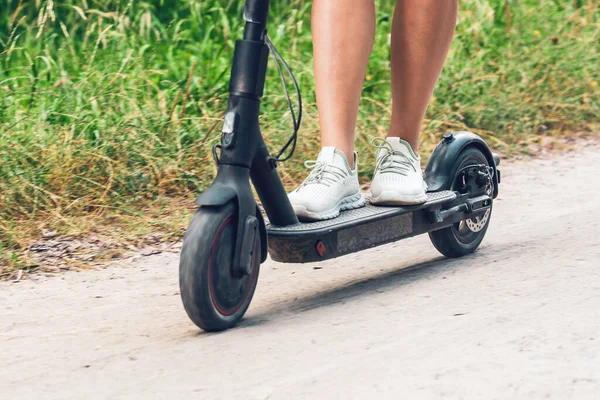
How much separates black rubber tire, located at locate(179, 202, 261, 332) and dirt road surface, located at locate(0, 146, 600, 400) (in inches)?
2.3

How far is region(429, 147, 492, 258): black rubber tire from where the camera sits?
322 centimetres

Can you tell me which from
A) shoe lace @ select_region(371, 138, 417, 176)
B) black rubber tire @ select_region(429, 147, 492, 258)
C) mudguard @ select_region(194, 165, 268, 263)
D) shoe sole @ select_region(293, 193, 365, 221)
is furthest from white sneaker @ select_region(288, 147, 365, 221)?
black rubber tire @ select_region(429, 147, 492, 258)

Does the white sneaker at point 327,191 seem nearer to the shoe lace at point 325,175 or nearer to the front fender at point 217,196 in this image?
the shoe lace at point 325,175

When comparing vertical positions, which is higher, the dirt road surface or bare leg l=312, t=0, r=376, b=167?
bare leg l=312, t=0, r=376, b=167

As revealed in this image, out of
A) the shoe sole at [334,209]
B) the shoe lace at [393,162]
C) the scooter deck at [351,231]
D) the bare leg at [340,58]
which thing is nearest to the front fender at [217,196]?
the scooter deck at [351,231]

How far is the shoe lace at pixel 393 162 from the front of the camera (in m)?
3.04

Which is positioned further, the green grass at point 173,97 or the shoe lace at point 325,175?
the green grass at point 173,97

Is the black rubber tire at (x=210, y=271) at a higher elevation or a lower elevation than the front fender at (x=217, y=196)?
lower

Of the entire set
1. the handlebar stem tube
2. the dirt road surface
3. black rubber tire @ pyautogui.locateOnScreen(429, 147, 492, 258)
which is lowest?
the dirt road surface

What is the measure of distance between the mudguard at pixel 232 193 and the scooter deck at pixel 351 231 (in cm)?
15

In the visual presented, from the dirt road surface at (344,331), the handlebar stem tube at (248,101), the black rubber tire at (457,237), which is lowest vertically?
the dirt road surface at (344,331)

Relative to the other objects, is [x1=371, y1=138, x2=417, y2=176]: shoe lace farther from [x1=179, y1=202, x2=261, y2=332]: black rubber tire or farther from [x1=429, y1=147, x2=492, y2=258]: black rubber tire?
[x1=179, y1=202, x2=261, y2=332]: black rubber tire

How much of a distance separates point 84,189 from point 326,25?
1392mm

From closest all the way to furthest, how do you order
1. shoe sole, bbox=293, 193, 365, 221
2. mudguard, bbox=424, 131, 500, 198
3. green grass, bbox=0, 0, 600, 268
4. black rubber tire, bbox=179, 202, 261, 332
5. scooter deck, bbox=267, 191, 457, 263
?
black rubber tire, bbox=179, 202, 261, 332 < scooter deck, bbox=267, 191, 457, 263 < shoe sole, bbox=293, 193, 365, 221 < mudguard, bbox=424, 131, 500, 198 < green grass, bbox=0, 0, 600, 268
